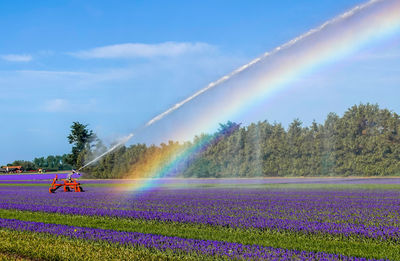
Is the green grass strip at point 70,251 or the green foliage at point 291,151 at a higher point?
the green foliage at point 291,151

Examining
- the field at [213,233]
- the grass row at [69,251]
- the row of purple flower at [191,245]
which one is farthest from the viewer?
the field at [213,233]

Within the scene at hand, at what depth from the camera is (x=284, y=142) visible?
245 ft

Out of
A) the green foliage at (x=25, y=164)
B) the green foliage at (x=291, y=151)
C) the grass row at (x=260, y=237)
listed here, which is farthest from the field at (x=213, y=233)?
the green foliage at (x=25, y=164)

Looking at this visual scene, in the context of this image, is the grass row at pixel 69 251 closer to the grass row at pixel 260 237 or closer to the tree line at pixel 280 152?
the grass row at pixel 260 237

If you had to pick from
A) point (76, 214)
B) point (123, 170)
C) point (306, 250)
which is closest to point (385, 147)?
point (123, 170)

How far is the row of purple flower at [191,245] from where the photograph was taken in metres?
10.8

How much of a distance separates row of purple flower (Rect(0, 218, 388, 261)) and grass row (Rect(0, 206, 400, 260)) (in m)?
0.95

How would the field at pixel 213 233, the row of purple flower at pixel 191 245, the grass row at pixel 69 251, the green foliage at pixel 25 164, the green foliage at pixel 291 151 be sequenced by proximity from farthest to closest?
the green foliage at pixel 25 164
the green foliage at pixel 291 151
the field at pixel 213 233
the grass row at pixel 69 251
the row of purple flower at pixel 191 245

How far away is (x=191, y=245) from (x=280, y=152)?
63031 millimetres

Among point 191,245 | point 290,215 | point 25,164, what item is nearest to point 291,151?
point 290,215

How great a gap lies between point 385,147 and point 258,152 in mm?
18759

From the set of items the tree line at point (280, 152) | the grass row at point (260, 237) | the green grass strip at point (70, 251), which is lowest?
the grass row at point (260, 237)

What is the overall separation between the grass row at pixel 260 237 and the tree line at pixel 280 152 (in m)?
49.3

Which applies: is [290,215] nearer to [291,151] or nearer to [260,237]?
[260,237]
